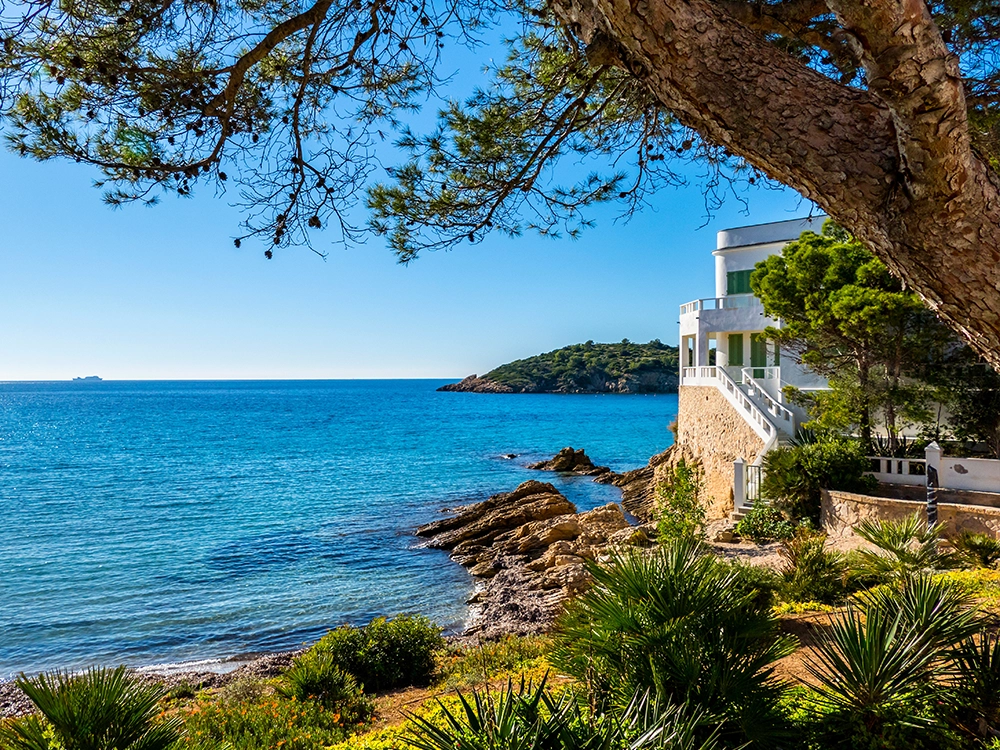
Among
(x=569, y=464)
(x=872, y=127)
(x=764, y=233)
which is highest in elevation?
(x=764, y=233)

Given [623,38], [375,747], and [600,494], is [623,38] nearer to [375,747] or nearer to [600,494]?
[375,747]

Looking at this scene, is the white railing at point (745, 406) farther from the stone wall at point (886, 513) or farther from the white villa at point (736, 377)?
the stone wall at point (886, 513)

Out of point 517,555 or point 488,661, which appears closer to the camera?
point 488,661

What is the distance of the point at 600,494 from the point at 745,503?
1653 centimetres

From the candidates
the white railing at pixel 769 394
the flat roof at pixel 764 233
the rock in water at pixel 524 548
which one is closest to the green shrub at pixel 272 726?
the rock in water at pixel 524 548

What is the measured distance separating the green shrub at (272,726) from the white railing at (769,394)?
1387cm

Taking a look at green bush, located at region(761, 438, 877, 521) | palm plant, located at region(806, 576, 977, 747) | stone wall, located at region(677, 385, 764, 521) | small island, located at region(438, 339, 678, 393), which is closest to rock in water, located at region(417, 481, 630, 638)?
stone wall, located at region(677, 385, 764, 521)

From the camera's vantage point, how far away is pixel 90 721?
3133mm

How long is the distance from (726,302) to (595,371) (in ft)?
419

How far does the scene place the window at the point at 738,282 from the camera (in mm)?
21594

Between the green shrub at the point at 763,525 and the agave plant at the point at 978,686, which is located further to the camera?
the green shrub at the point at 763,525

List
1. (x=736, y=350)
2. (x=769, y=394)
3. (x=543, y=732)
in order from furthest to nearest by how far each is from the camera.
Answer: (x=736, y=350) < (x=769, y=394) < (x=543, y=732)

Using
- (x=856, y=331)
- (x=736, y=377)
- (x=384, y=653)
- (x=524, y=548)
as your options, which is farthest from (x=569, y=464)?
(x=384, y=653)

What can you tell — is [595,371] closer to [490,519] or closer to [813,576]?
[490,519]
